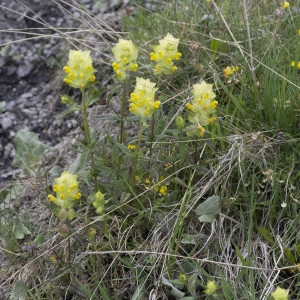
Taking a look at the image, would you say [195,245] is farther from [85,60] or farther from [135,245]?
[85,60]

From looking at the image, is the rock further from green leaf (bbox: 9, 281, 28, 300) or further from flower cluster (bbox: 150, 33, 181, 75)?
green leaf (bbox: 9, 281, 28, 300)

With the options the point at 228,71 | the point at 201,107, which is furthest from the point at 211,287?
the point at 228,71

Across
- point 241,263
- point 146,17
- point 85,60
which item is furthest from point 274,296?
point 146,17

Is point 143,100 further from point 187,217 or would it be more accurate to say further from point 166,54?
point 187,217

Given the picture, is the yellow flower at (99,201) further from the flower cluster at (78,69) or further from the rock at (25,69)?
the rock at (25,69)

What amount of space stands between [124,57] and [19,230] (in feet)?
2.85

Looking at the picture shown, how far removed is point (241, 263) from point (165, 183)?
1.42 ft

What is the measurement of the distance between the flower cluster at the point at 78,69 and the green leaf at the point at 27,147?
1.04m

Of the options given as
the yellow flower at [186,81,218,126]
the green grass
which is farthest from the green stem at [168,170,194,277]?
the yellow flower at [186,81,218,126]

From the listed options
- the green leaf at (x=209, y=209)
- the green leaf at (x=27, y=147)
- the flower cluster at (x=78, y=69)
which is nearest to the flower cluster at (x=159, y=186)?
the green leaf at (x=209, y=209)

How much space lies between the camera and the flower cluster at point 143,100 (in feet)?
6.48

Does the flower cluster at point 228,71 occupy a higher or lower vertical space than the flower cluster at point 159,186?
higher

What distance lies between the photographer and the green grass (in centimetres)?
204

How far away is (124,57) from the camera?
81.2 inches
